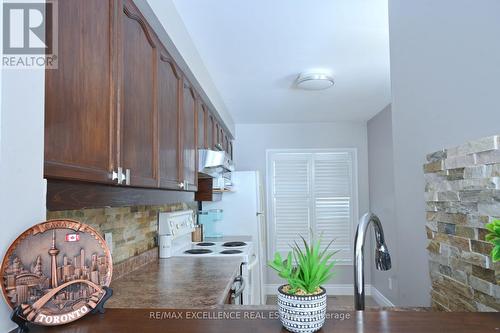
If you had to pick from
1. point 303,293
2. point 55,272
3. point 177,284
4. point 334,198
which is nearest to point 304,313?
point 303,293

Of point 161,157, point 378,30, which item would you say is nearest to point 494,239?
point 161,157

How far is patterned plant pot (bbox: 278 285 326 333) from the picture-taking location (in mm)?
800

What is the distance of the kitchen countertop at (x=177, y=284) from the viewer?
164 centimetres

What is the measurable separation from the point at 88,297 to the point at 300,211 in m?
4.41

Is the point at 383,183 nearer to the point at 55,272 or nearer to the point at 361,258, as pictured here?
the point at 361,258

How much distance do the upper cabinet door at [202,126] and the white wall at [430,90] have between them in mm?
1435

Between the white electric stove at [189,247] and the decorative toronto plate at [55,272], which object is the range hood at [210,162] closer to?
the white electric stove at [189,247]

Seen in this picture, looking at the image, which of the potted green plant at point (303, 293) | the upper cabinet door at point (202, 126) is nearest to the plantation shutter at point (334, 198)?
the upper cabinet door at point (202, 126)

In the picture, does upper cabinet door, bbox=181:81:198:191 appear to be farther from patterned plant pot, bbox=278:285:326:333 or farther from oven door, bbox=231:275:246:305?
patterned plant pot, bbox=278:285:326:333

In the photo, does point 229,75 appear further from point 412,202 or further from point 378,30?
point 412,202

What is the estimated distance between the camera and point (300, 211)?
16.8ft

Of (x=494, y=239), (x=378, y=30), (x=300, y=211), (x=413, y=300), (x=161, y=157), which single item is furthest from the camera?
(x=300, y=211)

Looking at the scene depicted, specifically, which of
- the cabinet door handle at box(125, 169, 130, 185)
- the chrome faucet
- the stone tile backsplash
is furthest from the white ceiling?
the chrome faucet

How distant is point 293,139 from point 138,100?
384cm
